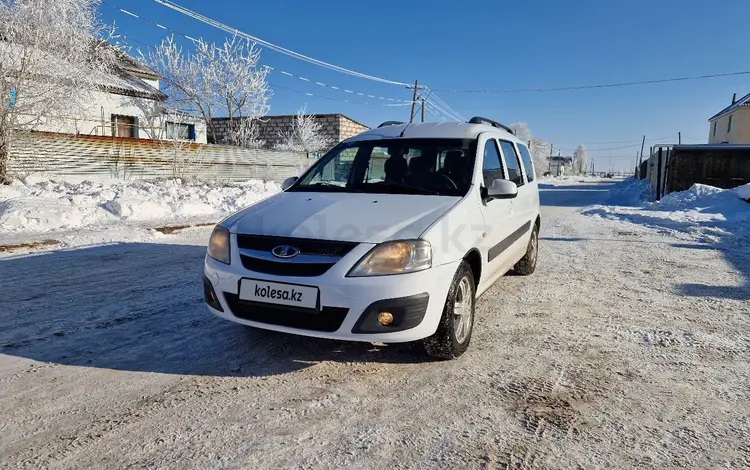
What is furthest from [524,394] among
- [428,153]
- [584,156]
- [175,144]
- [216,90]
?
[584,156]

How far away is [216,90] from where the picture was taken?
31016 millimetres

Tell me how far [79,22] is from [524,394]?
1839 cm

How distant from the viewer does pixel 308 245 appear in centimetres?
282

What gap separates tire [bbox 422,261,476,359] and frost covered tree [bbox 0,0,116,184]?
14287 mm

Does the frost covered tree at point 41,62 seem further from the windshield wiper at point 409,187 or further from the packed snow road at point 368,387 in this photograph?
the windshield wiper at point 409,187

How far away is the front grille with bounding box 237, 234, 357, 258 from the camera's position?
109 inches

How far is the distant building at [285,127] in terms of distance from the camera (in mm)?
33719

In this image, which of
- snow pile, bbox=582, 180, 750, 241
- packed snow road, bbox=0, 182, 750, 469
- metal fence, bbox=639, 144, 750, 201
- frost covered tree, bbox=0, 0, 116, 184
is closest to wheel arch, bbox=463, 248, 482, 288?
packed snow road, bbox=0, 182, 750, 469

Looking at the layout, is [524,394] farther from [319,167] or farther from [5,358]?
[5,358]

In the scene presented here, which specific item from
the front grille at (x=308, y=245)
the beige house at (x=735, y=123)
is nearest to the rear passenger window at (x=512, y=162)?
the front grille at (x=308, y=245)

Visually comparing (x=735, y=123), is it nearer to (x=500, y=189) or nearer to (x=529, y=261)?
(x=529, y=261)

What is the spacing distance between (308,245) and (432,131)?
210 centimetres

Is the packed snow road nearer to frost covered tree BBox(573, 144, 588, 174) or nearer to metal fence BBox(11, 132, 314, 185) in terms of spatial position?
metal fence BBox(11, 132, 314, 185)

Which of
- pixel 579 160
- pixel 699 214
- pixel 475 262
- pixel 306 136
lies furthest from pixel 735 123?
pixel 579 160
